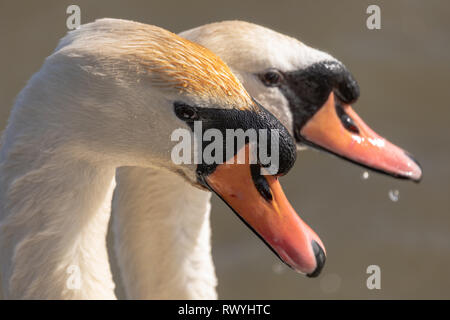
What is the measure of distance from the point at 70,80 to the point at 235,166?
721mm

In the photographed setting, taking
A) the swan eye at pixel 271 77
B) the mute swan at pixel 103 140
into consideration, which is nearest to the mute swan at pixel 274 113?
the swan eye at pixel 271 77

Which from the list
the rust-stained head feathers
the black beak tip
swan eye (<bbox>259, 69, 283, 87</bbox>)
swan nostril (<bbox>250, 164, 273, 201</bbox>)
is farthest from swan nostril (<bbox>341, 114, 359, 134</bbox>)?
the rust-stained head feathers

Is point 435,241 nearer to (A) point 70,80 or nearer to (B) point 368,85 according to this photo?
(B) point 368,85

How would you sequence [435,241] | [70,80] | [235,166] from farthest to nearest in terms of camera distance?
1. [435,241]
2. [235,166]
3. [70,80]

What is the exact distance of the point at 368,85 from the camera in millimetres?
7363

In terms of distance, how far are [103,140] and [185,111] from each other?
1.07 feet

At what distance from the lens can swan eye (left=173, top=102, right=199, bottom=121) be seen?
3.03 meters

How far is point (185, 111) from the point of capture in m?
3.05

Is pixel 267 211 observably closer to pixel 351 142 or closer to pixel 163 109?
pixel 163 109

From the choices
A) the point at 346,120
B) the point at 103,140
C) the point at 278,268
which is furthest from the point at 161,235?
the point at 278,268

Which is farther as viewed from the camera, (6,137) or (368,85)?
(368,85)

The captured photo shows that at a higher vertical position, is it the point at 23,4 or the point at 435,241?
the point at 23,4
